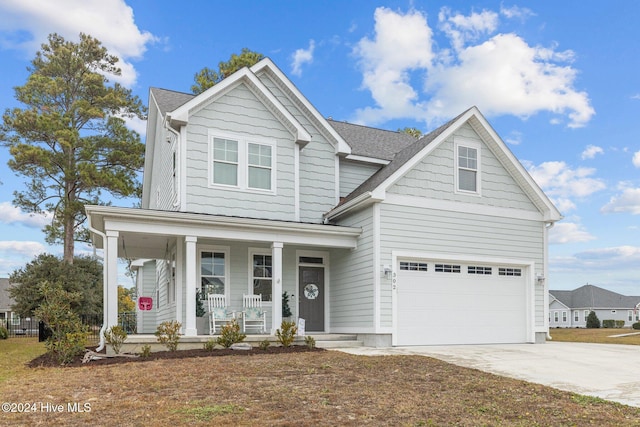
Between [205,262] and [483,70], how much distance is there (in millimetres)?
10133

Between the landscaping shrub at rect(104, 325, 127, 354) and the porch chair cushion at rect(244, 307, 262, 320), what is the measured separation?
11.4 ft

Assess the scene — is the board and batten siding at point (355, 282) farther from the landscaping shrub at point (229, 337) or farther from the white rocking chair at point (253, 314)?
the landscaping shrub at point (229, 337)

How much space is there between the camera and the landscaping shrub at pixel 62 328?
34.4 ft

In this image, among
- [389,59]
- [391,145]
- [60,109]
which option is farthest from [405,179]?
[60,109]

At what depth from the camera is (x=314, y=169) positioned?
632 inches

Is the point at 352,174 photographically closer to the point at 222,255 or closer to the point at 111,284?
the point at 222,255

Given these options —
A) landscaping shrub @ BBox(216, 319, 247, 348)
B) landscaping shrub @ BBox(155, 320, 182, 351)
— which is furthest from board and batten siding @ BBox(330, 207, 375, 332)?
landscaping shrub @ BBox(155, 320, 182, 351)

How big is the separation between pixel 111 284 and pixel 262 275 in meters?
4.36

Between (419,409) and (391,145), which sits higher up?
(391,145)

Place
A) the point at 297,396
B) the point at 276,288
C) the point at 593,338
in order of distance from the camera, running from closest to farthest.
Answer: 1. the point at 297,396
2. the point at 276,288
3. the point at 593,338

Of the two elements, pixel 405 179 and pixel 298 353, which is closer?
pixel 298 353

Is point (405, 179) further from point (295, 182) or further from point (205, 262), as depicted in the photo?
point (205, 262)

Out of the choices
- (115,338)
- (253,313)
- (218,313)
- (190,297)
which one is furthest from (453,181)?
(115,338)

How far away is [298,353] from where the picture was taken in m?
11.2
